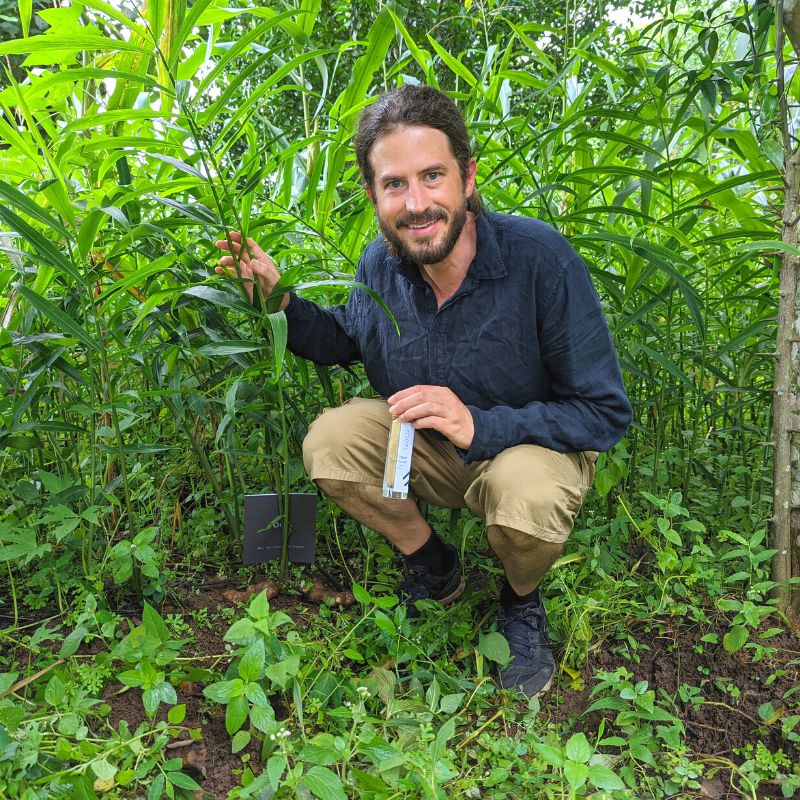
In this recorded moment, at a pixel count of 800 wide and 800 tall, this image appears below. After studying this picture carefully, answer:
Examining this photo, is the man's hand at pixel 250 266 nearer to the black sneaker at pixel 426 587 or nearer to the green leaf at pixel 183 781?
the black sneaker at pixel 426 587

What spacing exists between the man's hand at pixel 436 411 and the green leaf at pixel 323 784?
1.86ft

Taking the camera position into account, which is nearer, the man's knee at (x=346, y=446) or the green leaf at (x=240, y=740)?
the green leaf at (x=240, y=740)

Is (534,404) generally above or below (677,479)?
above

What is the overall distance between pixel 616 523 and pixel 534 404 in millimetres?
350

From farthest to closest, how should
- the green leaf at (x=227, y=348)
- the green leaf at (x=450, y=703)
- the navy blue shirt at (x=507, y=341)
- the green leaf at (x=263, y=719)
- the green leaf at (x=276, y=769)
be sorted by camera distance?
the navy blue shirt at (x=507, y=341) → the green leaf at (x=227, y=348) → the green leaf at (x=450, y=703) → the green leaf at (x=263, y=719) → the green leaf at (x=276, y=769)

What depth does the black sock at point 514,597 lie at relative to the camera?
4.71ft

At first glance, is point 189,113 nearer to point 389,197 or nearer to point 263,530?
point 389,197

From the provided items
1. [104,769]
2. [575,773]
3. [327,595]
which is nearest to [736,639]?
[575,773]

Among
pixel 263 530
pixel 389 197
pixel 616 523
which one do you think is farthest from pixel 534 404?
pixel 263 530

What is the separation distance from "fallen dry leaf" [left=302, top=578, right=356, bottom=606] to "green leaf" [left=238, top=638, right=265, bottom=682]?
0.44 m

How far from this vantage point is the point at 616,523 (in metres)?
1.54

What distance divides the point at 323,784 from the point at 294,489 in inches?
35.5

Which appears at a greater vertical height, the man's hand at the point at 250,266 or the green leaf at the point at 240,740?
the man's hand at the point at 250,266

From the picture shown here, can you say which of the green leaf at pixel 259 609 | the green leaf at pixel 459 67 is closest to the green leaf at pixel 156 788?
the green leaf at pixel 259 609
